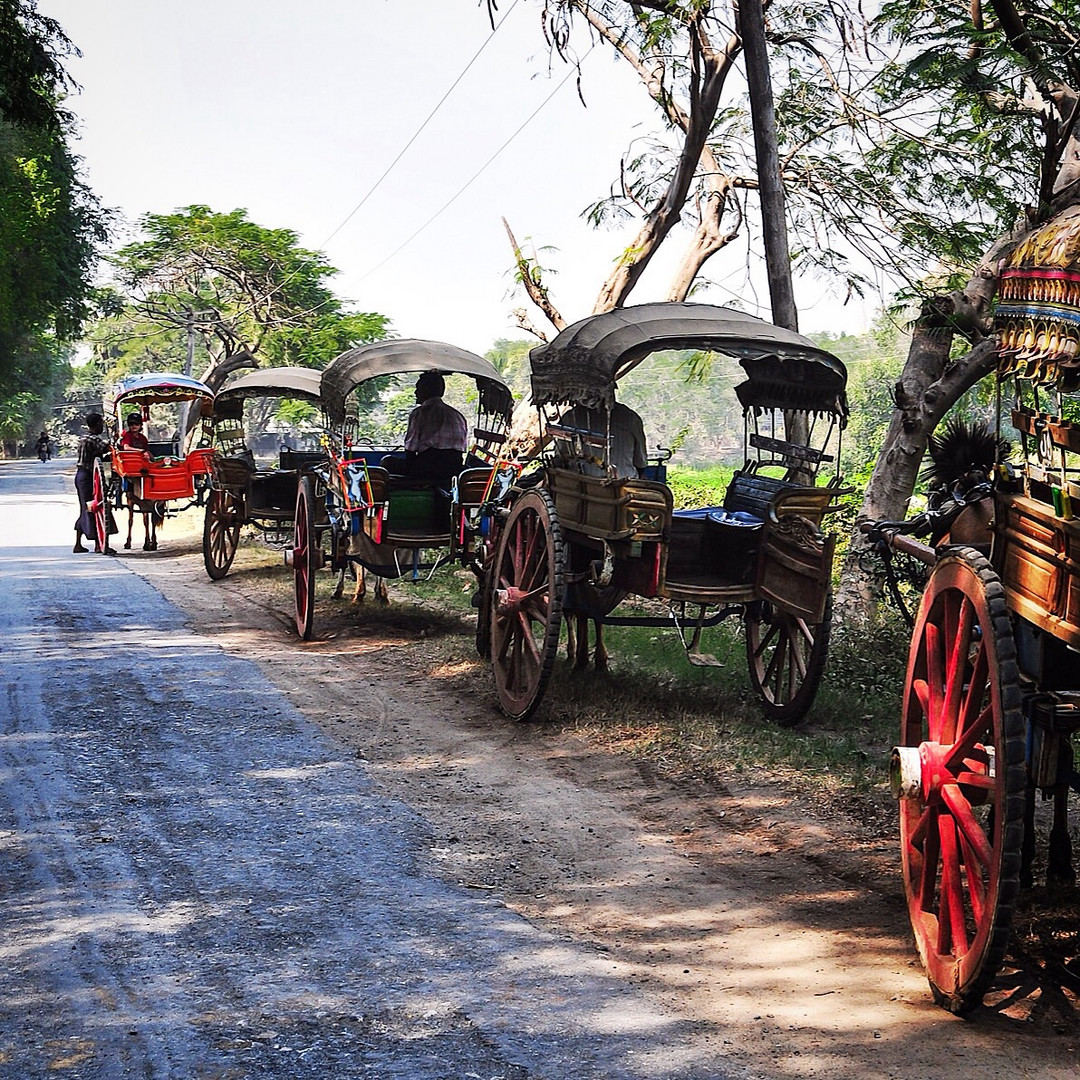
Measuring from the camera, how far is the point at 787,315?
1094 cm

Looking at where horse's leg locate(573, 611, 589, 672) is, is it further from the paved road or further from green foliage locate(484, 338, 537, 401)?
green foliage locate(484, 338, 537, 401)

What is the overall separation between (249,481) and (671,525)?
8638 millimetres

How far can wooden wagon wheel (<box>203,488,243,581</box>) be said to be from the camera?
1639 cm

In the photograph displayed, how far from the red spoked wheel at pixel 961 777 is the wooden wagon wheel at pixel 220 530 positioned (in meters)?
12.6

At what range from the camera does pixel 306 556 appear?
12.0 metres

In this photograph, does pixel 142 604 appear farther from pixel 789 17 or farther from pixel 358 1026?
pixel 358 1026

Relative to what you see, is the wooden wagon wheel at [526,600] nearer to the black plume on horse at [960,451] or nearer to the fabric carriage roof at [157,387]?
the black plume on horse at [960,451]

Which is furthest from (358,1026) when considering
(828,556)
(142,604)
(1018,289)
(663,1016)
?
(142,604)

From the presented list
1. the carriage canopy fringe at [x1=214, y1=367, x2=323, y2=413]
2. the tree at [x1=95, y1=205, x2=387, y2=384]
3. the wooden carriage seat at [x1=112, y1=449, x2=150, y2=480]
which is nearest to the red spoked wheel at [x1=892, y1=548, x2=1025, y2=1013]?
the carriage canopy fringe at [x1=214, y1=367, x2=323, y2=413]

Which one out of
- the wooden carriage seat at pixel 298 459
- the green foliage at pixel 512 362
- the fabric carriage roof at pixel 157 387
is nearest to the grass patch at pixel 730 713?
the wooden carriage seat at pixel 298 459

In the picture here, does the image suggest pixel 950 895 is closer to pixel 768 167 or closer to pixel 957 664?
pixel 957 664

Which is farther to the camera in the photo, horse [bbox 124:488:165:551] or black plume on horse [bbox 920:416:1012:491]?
horse [bbox 124:488:165:551]

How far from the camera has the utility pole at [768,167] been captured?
10883 mm

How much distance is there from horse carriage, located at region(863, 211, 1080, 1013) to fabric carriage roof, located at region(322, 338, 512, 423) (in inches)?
294
